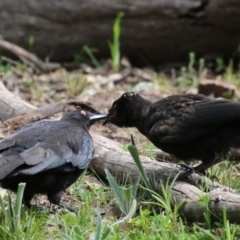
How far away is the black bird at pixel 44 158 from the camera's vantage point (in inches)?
214

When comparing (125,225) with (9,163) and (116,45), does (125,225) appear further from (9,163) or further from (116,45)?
(116,45)

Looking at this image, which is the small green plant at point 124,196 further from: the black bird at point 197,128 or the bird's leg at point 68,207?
the black bird at point 197,128

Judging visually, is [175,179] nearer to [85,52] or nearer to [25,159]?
[25,159]

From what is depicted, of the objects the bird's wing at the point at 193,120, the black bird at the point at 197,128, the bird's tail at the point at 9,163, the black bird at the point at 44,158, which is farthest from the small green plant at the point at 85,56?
the bird's tail at the point at 9,163

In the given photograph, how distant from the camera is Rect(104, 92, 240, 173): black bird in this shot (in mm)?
6301

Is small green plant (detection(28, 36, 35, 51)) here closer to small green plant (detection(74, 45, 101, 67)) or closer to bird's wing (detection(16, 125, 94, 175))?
small green plant (detection(74, 45, 101, 67))

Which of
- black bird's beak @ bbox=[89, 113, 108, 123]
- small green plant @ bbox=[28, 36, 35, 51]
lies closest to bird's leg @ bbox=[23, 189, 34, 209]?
black bird's beak @ bbox=[89, 113, 108, 123]

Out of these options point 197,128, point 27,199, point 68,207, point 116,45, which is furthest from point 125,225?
point 116,45

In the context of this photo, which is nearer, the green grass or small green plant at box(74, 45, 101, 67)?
the green grass

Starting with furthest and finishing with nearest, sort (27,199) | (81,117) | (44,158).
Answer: (81,117) < (27,199) < (44,158)

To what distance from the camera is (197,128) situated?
6.34 metres

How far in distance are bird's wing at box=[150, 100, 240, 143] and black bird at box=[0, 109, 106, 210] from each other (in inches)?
27.1

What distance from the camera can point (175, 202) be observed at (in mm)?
5539

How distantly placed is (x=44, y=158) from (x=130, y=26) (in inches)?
226
